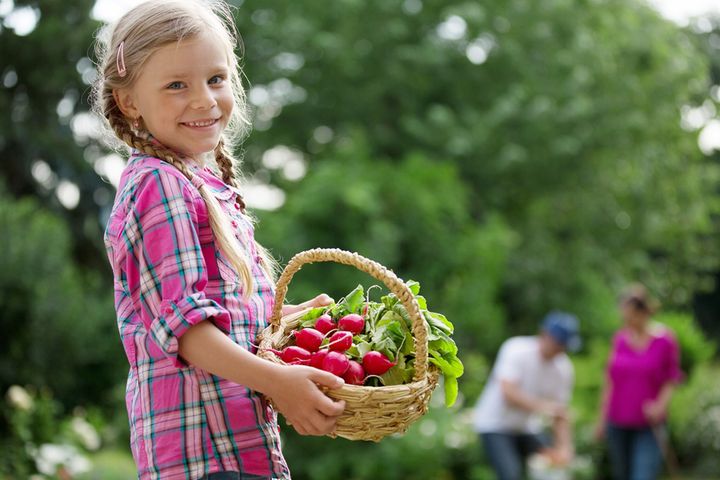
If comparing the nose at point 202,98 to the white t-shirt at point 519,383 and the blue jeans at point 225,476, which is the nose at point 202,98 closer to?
the blue jeans at point 225,476

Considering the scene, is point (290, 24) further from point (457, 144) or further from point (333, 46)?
point (457, 144)

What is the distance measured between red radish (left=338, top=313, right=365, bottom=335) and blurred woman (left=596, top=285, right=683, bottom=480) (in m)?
5.69

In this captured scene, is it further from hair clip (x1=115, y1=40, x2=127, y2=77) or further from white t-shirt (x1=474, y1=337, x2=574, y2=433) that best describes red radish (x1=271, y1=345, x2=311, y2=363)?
white t-shirt (x1=474, y1=337, x2=574, y2=433)

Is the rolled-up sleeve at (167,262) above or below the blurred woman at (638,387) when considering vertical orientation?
above

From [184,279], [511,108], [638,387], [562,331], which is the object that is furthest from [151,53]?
[511,108]

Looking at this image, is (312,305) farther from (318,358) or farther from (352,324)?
(318,358)

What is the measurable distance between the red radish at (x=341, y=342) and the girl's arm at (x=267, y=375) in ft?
0.50

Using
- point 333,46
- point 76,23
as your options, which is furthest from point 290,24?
point 76,23

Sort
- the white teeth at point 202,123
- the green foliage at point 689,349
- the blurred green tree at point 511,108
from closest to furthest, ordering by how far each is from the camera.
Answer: the white teeth at point 202,123
the green foliage at point 689,349
the blurred green tree at point 511,108

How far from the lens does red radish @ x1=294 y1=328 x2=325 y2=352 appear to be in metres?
2.06

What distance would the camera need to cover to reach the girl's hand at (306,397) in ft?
6.11

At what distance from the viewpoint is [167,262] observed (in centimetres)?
188

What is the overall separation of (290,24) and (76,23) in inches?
176

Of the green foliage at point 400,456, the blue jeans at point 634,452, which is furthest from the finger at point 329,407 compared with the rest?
the green foliage at point 400,456
